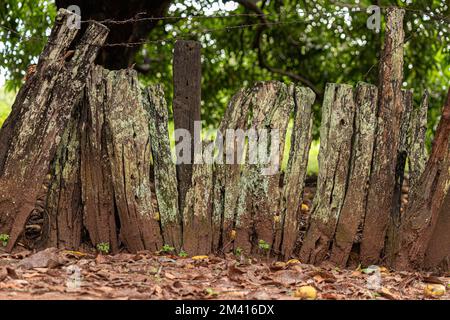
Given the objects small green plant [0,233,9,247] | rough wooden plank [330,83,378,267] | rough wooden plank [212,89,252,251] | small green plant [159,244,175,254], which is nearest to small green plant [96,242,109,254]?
small green plant [159,244,175,254]

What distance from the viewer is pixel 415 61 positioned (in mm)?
7969

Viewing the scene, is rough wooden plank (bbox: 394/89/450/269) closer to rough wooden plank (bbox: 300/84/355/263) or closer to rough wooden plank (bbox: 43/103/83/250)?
rough wooden plank (bbox: 300/84/355/263)

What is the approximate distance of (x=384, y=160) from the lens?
15.1ft

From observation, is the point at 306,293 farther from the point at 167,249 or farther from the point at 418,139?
the point at 418,139

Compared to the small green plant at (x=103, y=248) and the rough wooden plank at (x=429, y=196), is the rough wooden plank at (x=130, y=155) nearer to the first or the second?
the small green plant at (x=103, y=248)

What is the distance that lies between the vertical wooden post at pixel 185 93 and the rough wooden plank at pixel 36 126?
0.58 metres

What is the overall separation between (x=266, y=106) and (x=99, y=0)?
2.40m

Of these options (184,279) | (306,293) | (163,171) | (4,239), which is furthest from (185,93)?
(306,293)

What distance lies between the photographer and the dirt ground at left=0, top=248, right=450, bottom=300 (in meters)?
3.60

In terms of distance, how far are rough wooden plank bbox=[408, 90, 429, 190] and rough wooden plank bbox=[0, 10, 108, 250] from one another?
6.98ft

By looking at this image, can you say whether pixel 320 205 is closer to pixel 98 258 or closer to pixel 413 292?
pixel 413 292
